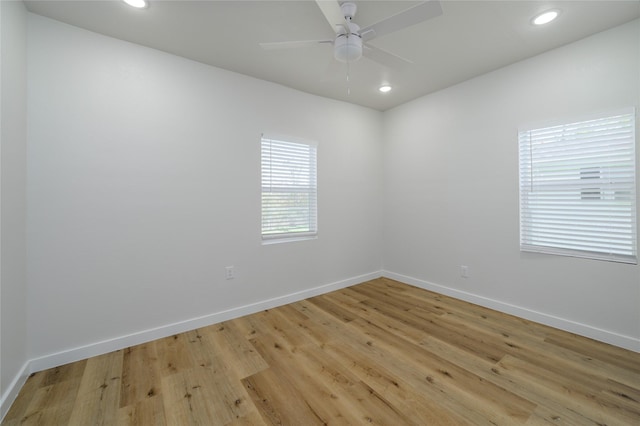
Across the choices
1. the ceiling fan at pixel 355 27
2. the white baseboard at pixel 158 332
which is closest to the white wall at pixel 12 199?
the white baseboard at pixel 158 332

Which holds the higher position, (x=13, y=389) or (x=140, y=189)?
(x=140, y=189)

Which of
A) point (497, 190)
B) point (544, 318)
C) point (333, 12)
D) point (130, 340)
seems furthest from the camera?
point (497, 190)

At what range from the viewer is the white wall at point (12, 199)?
1630mm

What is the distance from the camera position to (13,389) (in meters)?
1.71

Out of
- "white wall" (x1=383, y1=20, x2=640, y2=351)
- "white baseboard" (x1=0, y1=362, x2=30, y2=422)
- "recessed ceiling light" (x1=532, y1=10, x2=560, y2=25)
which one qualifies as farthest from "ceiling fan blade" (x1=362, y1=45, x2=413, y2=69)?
"white baseboard" (x1=0, y1=362, x2=30, y2=422)

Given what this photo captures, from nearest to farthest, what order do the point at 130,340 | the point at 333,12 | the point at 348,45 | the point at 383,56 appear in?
1. the point at 333,12
2. the point at 348,45
3. the point at 383,56
4. the point at 130,340

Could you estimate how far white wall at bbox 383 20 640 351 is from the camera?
7.41 feet

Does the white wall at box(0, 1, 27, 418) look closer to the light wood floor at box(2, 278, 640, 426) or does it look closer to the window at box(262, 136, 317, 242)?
the light wood floor at box(2, 278, 640, 426)

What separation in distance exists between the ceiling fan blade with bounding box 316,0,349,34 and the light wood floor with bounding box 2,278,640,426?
Answer: 240cm

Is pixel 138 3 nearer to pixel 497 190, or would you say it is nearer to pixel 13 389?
pixel 13 389

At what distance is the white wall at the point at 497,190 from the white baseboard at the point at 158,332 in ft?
5.38

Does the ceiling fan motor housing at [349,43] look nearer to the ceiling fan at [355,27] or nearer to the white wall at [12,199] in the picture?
the ceiling fan at [355,27]

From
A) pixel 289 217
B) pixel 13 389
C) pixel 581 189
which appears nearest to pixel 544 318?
pixel 581 189

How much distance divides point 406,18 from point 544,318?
3.02 metres
